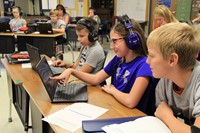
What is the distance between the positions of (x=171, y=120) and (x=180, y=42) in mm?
356

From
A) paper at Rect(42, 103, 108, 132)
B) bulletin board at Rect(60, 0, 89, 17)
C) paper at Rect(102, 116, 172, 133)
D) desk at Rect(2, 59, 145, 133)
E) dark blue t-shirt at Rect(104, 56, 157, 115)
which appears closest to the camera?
paper at Rect(102, 116, 172, 133)

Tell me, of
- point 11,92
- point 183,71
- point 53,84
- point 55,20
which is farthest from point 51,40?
point 183,71

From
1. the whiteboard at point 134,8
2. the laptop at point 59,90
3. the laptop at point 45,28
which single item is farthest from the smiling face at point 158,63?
the whiteboard at point 134,8

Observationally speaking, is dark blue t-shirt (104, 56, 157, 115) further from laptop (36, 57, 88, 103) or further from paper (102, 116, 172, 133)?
paper (102, 116, 172, 133)

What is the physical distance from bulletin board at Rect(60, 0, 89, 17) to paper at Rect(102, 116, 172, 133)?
704 centimetres

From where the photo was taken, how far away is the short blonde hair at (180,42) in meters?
1.02

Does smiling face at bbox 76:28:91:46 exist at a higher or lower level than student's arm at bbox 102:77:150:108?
higher

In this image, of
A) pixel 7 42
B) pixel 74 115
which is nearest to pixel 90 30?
pixel 74 115

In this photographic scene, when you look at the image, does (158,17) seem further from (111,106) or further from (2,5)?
(2,5)

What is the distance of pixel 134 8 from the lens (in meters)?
7.20

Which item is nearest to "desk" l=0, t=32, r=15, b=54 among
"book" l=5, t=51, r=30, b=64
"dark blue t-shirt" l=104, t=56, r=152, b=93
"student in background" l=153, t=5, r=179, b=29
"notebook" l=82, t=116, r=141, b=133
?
"book" l=5, t=51, r=30, b=64

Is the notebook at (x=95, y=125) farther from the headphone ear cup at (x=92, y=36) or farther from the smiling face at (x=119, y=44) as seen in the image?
the headphone ear cup at (x=92, y=36)

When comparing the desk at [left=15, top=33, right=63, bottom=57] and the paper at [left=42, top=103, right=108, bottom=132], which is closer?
the paper at [left=42, top=103, right=108, bottom=132]

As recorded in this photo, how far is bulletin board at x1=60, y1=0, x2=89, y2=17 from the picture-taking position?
7.71 m
